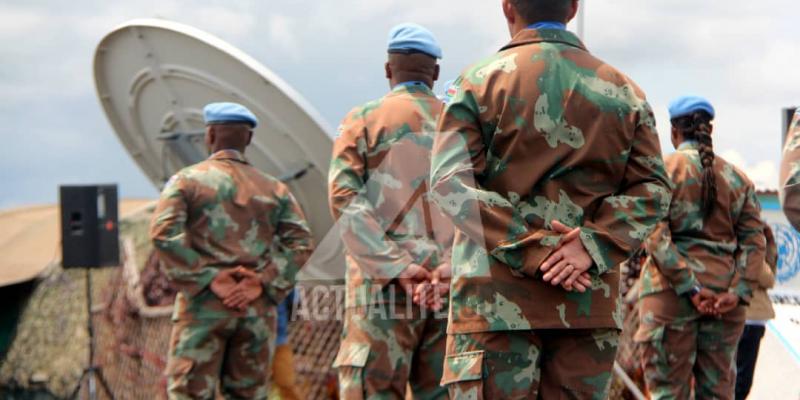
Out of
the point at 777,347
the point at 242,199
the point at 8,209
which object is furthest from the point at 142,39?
the point at 8,209

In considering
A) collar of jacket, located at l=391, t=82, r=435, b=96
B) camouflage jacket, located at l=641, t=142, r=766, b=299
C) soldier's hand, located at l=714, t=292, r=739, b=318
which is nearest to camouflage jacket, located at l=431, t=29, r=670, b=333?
collar of jacket, located at l=391, t=82, r=435, b=96

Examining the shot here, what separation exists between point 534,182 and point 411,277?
1408 mm

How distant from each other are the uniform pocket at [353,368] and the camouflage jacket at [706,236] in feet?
5.96

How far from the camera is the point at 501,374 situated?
2.82m

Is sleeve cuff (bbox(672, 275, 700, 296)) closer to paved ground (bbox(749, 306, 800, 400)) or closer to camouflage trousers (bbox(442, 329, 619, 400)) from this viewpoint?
paved ground (bbox(749, 306, 800, 400))

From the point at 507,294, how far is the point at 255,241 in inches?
121

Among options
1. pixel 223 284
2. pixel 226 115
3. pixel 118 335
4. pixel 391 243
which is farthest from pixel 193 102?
pixel 391 243

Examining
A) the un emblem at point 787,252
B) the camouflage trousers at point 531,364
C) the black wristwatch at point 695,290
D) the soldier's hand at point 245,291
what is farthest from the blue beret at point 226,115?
the un emblem at point 787,252

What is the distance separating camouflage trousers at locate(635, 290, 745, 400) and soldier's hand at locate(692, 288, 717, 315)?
0.15ft

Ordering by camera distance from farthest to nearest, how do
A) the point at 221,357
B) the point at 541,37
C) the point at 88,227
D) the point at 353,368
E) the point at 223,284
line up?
the point at 88,227 → the point at 221,357 → the point at 223,284 → the point at 353,368 → the point at 541,37

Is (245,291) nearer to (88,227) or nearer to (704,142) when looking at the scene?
(704,142)

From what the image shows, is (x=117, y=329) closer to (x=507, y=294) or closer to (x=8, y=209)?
(x=8, y=209)

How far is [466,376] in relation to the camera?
2.83 meters

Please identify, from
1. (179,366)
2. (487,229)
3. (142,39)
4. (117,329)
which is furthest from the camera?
(117,329)
